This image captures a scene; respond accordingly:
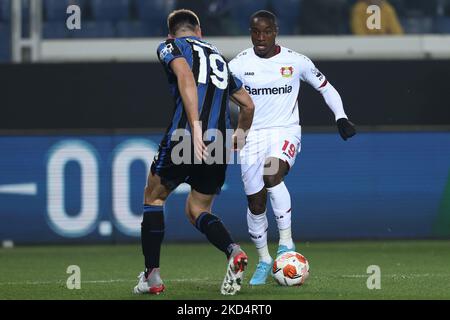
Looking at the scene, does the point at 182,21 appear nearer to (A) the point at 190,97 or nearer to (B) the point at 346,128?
(A) the point at 190,97

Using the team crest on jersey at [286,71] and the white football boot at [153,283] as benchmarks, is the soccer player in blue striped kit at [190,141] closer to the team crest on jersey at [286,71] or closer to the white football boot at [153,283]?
the white football boot at [153,283]

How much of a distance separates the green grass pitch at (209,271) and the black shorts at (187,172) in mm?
705

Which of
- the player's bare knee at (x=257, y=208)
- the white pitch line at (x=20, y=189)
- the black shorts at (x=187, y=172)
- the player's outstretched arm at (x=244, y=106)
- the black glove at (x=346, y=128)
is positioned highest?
the player's outstretched arm at (x=244, y=106)

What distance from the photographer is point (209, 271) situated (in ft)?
32.2

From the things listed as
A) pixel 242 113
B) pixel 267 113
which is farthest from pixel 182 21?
pixel 267 113

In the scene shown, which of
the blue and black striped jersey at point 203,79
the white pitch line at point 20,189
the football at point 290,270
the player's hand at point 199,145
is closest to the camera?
the player's hand at point 199,145

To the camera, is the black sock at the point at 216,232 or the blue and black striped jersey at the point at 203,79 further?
the blue and black striped jersey at the point at 203,79

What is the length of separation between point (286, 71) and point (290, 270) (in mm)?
1542

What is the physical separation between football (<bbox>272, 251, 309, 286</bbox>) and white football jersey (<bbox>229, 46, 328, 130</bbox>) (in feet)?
3.64

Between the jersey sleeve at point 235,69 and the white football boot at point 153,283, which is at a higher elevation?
the jersey sleeve at point 235,69

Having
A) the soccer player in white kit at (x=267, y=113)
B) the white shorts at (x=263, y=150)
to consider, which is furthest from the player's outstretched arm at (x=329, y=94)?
the white shorts at (x=263, y=150)

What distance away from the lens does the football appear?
8.18 metres

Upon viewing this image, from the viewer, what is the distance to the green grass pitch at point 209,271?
7789 mm

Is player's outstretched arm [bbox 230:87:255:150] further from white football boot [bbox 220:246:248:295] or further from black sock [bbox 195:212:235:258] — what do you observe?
white football boot [bbox 220:246:248:295]
